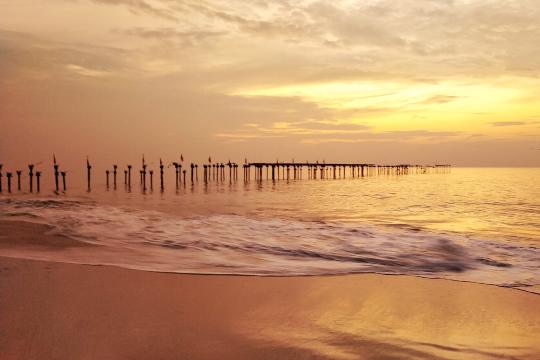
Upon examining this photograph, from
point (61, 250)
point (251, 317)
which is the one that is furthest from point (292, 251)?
point (251, 317)

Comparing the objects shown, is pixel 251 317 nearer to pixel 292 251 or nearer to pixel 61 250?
pixel 292 251

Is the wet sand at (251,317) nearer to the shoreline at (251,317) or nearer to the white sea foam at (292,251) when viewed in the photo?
the shoreline at (251,317)

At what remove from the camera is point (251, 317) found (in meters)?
5.34

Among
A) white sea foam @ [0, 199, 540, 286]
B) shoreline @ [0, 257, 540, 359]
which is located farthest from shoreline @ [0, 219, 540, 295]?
shoreline @ [0, 257, 540, 359]

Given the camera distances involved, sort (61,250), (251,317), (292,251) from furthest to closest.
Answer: (292,251) → (61,250) → (251,317)

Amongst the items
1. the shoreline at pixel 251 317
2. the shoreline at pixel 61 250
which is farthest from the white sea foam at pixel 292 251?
the shoreline at pixel 251 317

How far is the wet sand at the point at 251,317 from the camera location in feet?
14.2

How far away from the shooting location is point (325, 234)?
1497 centimetres

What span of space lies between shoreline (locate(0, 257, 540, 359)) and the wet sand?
0.04ft

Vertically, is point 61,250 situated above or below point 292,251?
above

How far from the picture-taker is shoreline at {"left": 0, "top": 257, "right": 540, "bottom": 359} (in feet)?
14.3

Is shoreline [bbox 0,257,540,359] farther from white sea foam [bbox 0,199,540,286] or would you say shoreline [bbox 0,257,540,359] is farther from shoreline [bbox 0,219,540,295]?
white sea foam [bbox 0,199,540,286]

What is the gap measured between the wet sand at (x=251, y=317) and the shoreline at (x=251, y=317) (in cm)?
1

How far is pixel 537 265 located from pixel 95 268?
9190 mm
